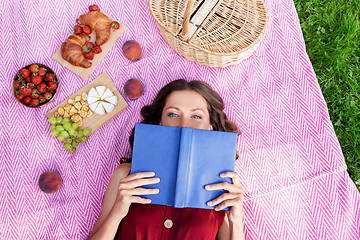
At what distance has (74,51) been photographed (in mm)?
1592

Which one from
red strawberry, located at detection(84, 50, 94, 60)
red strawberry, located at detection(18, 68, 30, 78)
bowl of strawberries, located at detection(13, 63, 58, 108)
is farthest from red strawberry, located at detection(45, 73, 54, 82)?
red strawberry, located at detection(84, 50, 94, 60)

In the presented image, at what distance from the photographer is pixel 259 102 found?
1.58 meters

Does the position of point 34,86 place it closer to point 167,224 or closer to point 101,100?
point 101,100

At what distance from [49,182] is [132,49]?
0.95 m

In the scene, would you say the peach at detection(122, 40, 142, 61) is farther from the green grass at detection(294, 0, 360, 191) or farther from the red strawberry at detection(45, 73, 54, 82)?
the green grass at detection(294, 0, 360, 191)

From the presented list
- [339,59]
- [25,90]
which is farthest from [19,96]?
[339,59]

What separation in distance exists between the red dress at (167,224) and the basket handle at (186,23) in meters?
0.90

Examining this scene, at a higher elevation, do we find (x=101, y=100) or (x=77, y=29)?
(x=77, y=29)

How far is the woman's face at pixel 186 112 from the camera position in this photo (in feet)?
3.96

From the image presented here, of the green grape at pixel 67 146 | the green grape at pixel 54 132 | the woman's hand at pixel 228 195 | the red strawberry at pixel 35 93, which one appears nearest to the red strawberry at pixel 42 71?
the red strawberry at pixel 35 93

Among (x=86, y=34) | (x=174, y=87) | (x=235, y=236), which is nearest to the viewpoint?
(x=235, y=236)

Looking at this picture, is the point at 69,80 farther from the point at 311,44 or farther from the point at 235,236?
the point at 311,44

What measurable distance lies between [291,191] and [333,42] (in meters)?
1.16

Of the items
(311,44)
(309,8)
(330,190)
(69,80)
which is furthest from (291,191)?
(69,80)
